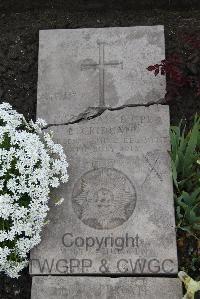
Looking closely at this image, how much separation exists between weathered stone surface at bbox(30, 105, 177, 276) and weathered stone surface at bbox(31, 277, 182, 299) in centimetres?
5

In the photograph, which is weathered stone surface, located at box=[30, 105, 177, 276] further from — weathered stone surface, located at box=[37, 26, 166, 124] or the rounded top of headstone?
weathered stone surface, located at box=[37, 26, 166, 124]

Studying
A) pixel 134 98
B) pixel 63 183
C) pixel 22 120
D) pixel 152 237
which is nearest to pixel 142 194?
pixel 152 237

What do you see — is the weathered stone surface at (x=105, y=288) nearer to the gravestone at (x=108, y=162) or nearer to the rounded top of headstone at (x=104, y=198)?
the gravestone at (x=108, y=162)

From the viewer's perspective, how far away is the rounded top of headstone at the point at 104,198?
3.08 m

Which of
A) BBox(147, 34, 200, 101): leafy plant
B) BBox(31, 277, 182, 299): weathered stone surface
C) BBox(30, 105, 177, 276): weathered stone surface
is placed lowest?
BBox(31, 277, 182, 299): weathered stone surface

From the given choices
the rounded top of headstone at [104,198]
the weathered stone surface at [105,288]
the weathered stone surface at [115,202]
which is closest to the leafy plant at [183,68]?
the weathered stone surface at [115,202]

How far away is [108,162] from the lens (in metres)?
3.24

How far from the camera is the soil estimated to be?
3687 mm

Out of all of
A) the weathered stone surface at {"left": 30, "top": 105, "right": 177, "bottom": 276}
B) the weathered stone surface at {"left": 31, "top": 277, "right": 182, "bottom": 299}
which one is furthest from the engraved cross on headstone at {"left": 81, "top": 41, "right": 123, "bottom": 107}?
the weathered stone surface at {"left": 31, "top": 277, "right": 182, "bottom": 299}

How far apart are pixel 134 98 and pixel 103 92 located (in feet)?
0.73

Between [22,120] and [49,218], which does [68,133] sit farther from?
[49,218]

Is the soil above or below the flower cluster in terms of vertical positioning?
above

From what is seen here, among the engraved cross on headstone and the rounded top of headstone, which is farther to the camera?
the engraved cross on headstone

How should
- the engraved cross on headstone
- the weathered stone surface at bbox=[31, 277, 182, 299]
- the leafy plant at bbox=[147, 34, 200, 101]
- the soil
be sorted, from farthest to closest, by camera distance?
the soil < the engraved cross on headstone < the leafy plant at bbox=[147, 34, 200, 101] < the weathered stone surface at bbox=[31, 277, 182, 299]
